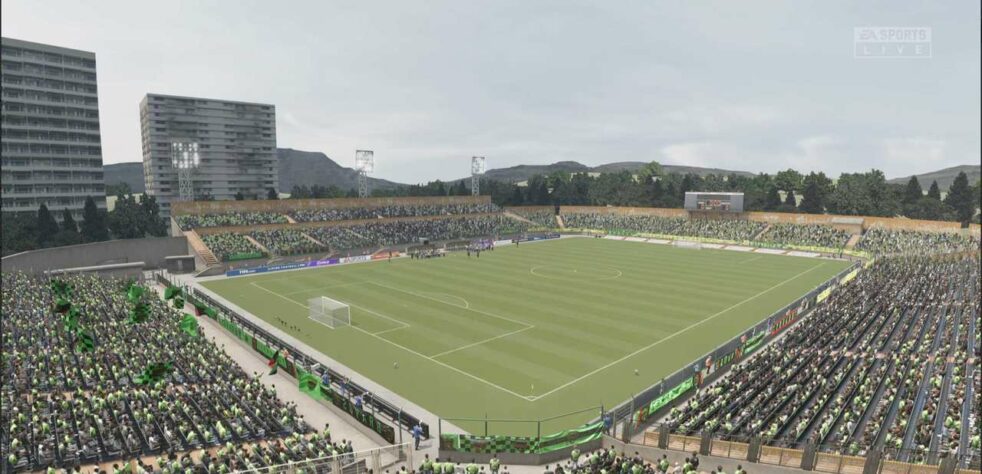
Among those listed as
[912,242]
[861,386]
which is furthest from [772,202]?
[861,386]

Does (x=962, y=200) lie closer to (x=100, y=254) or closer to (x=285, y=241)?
(x=285, y=241)

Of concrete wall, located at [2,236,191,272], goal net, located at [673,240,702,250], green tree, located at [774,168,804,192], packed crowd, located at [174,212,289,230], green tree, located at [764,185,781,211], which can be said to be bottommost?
goal net, located at [673,240,702,250]

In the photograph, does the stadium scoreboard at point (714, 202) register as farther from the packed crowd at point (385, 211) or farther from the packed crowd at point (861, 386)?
the packed crowd at point (861, 386)

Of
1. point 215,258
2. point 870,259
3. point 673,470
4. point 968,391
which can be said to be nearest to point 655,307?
point 968,391

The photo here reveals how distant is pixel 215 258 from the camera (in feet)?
200

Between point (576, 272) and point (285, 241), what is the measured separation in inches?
1458

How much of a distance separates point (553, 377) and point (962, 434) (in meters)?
16.5

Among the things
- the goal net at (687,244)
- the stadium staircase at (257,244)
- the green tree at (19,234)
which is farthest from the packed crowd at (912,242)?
the green tree at (19,234)

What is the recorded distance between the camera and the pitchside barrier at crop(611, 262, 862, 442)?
76.8 ft

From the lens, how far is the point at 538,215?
108188 millimetres

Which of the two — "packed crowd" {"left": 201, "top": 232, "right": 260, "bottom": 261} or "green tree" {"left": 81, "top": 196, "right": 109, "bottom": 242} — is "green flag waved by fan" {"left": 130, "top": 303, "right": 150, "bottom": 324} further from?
"green tree" {"left": 81, "top": 196, "right": 109, "bottom": 242}

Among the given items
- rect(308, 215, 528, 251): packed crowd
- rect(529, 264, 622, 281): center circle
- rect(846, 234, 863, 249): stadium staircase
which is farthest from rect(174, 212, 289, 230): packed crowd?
rect(846, 234, 863, 249): stadium staircase

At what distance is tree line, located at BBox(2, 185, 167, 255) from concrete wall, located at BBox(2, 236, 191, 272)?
989 cm

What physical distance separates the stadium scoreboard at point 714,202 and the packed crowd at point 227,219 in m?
65.3
